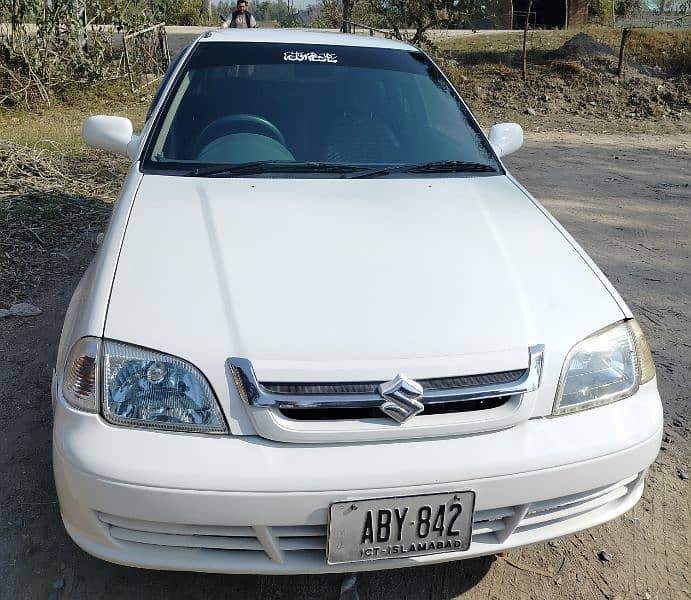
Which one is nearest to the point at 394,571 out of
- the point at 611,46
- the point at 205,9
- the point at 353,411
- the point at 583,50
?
the point at 353,411

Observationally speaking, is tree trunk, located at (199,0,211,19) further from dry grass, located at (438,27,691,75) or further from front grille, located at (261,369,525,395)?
front grille, located at (261,369,525,395)

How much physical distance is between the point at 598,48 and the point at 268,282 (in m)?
13.4

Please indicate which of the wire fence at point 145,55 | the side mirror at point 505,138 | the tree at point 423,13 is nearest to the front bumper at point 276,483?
the side mirror at point 505,138

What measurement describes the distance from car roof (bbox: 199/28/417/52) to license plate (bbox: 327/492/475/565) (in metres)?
2.35

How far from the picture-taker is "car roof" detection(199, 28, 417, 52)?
3279 millimetres

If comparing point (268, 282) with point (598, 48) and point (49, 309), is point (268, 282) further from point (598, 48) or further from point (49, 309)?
point (598, 48)

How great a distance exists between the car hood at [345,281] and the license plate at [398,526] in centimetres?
31

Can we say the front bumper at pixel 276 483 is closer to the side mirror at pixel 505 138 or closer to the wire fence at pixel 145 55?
the side mirror at pixel 505 138

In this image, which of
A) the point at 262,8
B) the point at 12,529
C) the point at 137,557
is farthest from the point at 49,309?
the point at 262,8

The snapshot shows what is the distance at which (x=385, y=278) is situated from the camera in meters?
2.02

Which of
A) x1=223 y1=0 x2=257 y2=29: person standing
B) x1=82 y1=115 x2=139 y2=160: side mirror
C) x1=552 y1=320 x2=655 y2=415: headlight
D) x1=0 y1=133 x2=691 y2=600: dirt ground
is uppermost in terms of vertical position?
x1=223 y1=0 x2=257 y2=29: person standing

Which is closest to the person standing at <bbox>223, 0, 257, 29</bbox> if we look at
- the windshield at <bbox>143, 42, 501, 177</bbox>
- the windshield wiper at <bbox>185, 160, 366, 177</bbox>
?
the windshield at <bbox>143, 42, 501, 177</bbox>

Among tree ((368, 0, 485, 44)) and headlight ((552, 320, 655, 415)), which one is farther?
tree ((368, 0, 485, 44))

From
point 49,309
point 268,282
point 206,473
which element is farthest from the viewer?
point 49,309
